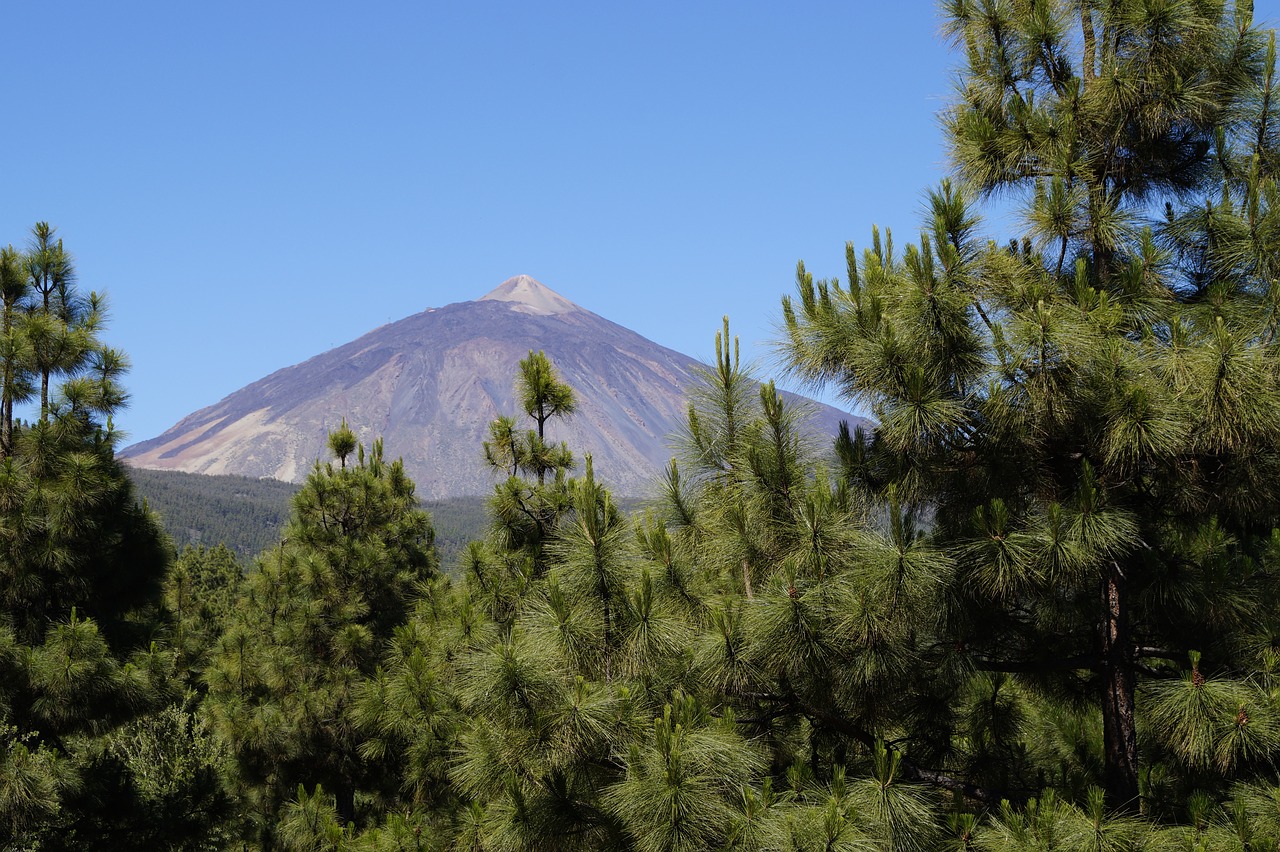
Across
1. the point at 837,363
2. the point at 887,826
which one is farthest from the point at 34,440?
the point at 887,826

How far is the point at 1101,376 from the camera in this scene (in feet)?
19.0

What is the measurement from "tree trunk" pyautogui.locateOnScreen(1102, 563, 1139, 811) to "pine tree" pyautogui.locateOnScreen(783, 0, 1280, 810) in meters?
0.02

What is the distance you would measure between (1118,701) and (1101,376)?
2101mm

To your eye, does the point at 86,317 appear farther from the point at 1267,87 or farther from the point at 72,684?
the point at 1267,87

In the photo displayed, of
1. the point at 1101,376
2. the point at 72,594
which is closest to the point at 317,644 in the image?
the point at 72,594

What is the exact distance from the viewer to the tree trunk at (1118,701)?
243 inches

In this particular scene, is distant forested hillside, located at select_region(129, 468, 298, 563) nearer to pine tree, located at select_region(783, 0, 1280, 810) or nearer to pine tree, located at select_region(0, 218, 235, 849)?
pine tree, located at select_region(0, 218, 235, 849)

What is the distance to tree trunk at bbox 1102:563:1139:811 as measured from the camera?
20.3 feet

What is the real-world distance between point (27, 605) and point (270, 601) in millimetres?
6226

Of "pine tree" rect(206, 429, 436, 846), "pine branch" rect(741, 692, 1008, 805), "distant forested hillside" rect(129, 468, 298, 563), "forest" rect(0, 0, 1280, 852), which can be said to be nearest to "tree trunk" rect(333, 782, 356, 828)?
"pine tree" rect(206, 429, 436, 846)

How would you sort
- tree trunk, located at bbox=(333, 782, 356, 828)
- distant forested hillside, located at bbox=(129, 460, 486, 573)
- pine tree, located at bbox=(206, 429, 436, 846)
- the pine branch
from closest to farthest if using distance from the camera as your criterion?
the pine branch
pine tree, located at bbox=(206, 429, 436, 846)
tree trunk, located at bbox=(333, 782, 356, 828)
distant forested hillside, located at bbox=(129, 460, 486, 573)

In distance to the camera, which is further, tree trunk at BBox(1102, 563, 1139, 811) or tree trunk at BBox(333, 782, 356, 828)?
tree trunk at BBox(333, 782, 356, 828)

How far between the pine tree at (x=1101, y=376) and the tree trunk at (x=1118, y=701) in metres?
0.02

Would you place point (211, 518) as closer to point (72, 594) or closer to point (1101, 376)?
point (72, 594)
